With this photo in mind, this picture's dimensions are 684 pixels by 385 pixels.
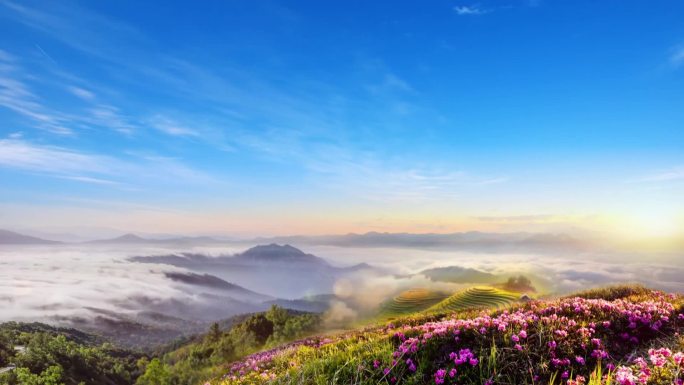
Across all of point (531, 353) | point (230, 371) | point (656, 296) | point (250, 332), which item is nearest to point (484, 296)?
point (656, 296)

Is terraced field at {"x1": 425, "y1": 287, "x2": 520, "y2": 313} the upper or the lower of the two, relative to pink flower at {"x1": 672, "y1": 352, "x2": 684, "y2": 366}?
lower

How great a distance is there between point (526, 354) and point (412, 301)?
23.2 meters

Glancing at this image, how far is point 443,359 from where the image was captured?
7387 mm

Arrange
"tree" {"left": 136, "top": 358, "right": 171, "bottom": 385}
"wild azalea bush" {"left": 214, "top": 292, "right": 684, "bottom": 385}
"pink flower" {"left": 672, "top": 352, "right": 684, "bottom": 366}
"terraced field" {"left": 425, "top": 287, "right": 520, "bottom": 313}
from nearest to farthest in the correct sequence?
"pink flower" {"left": 672, "top": 352, "right": 684, "bottom": 366} → "wild azalea bush" {"left": 214, "top": 292, "right": 684, "bottom": 385} → "tree" {"left": 136, "top": 358, "right": 171, "bottom": 385} → "terraced field" {"left": 425, "top": 287, "right": 520, "bottom": 313}

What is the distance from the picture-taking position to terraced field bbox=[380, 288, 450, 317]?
92.3 feet

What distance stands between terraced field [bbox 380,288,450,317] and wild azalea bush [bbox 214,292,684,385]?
1880 cm

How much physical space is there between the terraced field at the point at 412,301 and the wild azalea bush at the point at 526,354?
61.7 feet

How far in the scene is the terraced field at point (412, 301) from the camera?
2814 centimetres

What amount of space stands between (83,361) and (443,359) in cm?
1942

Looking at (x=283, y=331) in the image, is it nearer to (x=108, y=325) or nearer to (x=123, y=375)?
(x=123, y=375)

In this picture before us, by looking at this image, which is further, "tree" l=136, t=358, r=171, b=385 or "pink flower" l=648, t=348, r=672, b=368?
"tree" l=136, t=358, r=171, b=385

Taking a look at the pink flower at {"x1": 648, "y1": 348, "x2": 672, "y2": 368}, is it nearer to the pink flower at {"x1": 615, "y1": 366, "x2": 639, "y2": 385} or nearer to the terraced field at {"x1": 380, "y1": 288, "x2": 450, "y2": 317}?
the pink flower at {"x1": 615, "y1": 366, "x2": 639, "y2": 385}

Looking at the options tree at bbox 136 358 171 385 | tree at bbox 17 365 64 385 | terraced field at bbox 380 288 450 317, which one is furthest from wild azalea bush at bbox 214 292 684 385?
terraced field at bbox 380 288 450 317

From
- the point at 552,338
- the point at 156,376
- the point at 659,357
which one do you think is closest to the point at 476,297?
the point at 552,338
